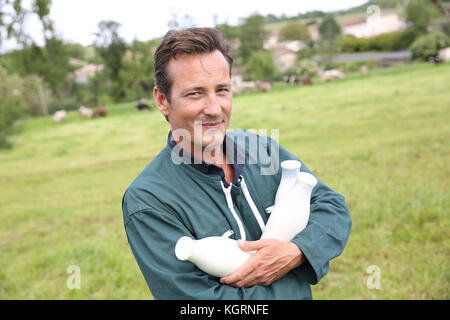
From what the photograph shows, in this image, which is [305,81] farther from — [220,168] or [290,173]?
[220,168]

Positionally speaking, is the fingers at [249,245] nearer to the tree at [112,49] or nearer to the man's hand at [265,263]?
the man's hand at [265,263]

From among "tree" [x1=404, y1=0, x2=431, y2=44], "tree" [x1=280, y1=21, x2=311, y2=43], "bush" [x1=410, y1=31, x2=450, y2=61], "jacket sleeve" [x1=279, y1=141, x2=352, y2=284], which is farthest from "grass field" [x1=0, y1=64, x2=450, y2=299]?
"tree" [x1=280, y1=21, x2=311, y2=43]

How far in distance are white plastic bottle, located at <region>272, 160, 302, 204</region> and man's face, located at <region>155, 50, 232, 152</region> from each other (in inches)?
13.2

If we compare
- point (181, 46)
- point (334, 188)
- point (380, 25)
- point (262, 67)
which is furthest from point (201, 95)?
point (380, 25)

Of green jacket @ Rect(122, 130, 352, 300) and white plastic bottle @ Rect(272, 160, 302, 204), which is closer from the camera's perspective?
green jacket @ Rect(122, 130, 352, 300)

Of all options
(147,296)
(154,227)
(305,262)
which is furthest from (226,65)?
(147,296)

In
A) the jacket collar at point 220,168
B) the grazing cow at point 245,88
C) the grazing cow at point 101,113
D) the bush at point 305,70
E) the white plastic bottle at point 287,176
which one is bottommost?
the grazing cow at point 101,113

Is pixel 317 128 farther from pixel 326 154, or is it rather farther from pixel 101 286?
pixel 101 286

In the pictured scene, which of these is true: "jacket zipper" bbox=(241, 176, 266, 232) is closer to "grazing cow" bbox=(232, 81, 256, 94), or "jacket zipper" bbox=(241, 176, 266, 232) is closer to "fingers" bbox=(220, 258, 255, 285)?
"fingers" bbox=(220, 258, 255, 285)

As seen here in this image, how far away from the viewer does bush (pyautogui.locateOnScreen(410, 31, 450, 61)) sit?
3127 centimetres

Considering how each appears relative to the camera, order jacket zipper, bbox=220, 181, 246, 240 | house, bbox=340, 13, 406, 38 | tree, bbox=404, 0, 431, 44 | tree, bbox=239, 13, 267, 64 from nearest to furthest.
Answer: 1. jacket zipper, bbox=220, 181, 246, 240
2. tree, bbox=404, 0, 431, 44
3. tree, bbox=239, 13, 267, 64
4. house, bbox=340, 13, 406, 38

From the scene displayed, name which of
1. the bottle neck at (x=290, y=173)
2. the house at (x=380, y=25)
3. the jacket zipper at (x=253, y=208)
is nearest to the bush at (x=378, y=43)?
the house at (x=380, y=25)

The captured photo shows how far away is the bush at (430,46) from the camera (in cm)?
3127

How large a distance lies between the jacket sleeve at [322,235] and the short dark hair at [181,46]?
862mm
